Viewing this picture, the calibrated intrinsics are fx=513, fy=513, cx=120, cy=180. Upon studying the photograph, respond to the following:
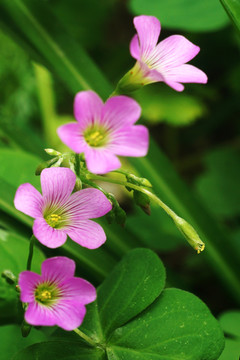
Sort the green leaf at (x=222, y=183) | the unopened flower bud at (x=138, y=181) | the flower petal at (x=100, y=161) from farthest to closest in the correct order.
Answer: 1. the green leaf at (x=222, y=183)
2. the unopened flower bud at (x=138, y=181)
3. the flower petal at (x=100, y=161)

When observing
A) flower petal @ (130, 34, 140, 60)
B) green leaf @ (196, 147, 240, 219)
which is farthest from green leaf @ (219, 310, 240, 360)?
green leaf @ (196, 147, 240, 219)

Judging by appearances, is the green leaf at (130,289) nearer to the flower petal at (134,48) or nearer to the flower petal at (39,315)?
the flower petal at (39,315)

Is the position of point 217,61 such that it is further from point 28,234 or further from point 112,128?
point 112,128

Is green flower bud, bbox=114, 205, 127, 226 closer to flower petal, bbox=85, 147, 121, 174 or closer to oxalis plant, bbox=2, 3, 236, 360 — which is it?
oxalis plant, bbox=2, 3, 236, 360

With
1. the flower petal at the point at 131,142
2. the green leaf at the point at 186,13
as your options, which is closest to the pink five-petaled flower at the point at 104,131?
the flower petal at the point at 131,142

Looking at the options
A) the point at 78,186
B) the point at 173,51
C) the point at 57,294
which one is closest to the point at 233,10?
the point at 173,51
